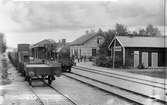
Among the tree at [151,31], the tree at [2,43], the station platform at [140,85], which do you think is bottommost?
the station platform at [140,85]

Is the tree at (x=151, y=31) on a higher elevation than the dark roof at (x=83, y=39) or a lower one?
higher

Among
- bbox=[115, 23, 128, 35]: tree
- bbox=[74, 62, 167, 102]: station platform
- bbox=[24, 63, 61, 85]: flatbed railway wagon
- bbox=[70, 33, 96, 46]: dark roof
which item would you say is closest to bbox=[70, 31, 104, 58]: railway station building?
bbox=[70, 33, 96, 46]: dark roof

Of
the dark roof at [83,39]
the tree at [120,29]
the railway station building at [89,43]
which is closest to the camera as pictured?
the tree at [120,29]

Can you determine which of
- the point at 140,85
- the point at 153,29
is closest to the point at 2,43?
the point at 153,29

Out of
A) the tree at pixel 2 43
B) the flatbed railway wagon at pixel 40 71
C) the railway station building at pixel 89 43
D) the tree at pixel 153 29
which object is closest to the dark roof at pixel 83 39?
the railway station building at pixel 89 43

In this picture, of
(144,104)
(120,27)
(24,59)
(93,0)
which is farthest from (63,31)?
(24,59)

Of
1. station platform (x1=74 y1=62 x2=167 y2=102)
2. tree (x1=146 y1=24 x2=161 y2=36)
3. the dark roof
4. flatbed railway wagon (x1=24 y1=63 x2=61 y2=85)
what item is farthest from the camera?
flatbed railway wagon (x1=24 y1=63 x2=61 y2=85)

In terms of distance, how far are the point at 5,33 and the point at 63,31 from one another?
987 mm

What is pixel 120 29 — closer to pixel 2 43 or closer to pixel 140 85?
pixel 2 43

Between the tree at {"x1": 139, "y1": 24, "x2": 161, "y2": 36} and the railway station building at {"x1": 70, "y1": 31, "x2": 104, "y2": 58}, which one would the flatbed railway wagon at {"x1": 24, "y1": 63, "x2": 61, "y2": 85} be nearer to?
the railway station building at {"x1": 70, "y1": 31, "x2": 104, "y2": 58}

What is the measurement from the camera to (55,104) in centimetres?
544

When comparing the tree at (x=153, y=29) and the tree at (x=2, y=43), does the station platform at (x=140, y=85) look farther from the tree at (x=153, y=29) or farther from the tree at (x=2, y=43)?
the tree at (x=2, y=43)

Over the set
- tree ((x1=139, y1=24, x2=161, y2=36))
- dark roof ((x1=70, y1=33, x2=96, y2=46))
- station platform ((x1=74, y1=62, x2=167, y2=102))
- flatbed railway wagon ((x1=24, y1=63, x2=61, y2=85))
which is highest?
tree ((x1=139, y1=24, x2=161, y2=36))

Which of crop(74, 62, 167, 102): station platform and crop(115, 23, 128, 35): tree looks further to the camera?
crop(74, 62, 167, 102): station platform
